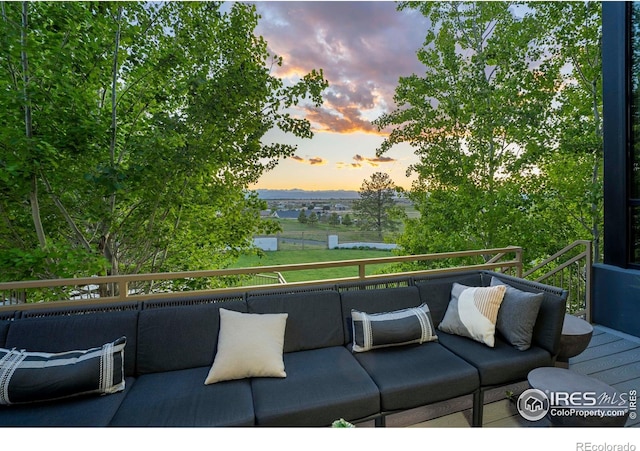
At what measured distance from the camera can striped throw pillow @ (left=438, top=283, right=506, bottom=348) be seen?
2.18 m

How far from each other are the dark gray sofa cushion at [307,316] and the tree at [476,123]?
4.11 meters

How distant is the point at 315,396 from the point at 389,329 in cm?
77

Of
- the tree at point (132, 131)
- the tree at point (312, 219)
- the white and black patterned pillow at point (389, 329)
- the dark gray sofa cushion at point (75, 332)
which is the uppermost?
the tree at point (132, 131)

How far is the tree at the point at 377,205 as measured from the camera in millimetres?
5621

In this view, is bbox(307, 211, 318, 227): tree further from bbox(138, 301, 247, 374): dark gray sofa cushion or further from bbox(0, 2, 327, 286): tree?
bbox(138, 301, 247, 374): dark gray sofa cushion

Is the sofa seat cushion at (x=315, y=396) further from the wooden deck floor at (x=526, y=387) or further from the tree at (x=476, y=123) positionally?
the tree at (x=476, y=123)

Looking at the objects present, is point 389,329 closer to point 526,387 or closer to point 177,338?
point 526,387

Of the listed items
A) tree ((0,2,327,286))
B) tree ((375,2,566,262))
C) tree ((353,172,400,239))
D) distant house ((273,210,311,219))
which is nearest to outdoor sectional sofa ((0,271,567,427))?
tree ((0,2,327,286))

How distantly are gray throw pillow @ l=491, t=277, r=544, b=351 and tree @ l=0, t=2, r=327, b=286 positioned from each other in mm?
2875

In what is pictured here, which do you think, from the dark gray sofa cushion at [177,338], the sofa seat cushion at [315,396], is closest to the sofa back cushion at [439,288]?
the sofa seat cushion at [315,396]

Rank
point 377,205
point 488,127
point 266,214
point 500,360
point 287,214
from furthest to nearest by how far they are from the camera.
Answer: point 377,205 → point 488,127 → point 287,214 → point 266,214 → point 500,360

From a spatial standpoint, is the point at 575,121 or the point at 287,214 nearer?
the point at 287,214

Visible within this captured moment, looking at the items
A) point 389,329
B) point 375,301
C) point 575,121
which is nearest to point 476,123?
point 575,121

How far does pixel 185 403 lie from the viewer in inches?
63.1
